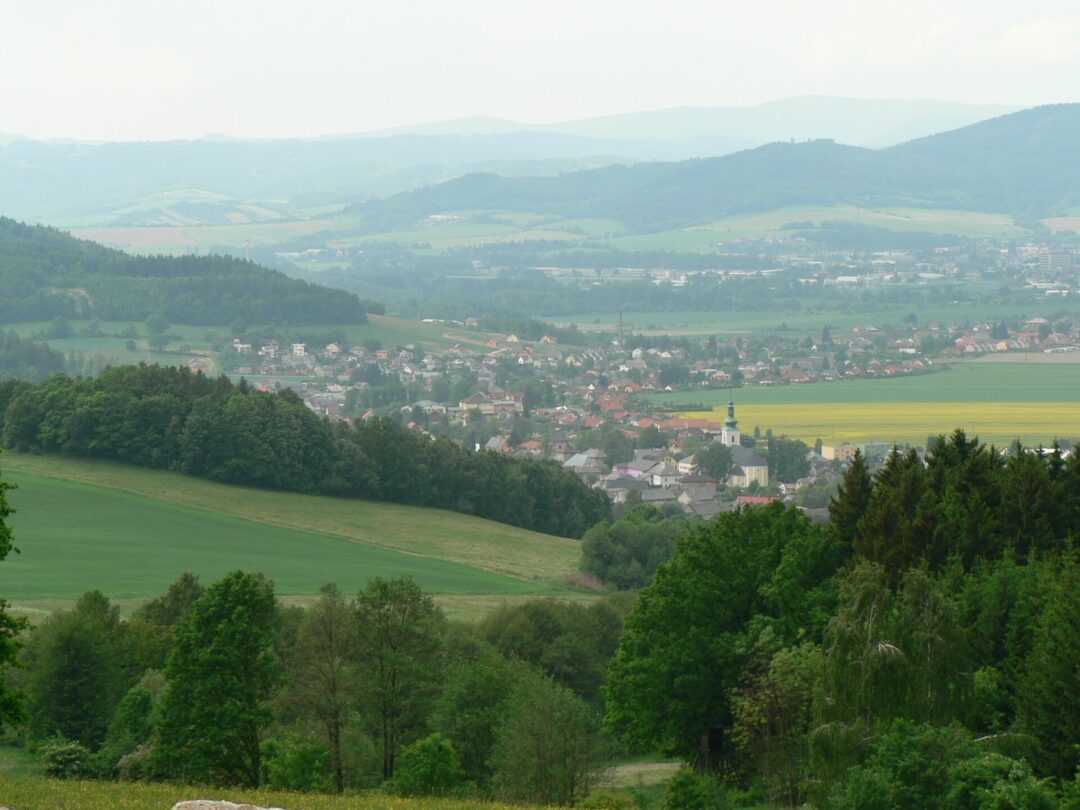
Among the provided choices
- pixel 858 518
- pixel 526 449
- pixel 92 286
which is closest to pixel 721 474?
pixel 526 449

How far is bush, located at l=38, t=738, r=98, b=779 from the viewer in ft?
91.6

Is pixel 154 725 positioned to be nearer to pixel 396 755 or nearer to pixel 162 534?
pixel 396 755

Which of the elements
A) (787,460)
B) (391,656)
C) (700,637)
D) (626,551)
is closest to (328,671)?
(391,656)

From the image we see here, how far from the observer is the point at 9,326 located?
170000 mm

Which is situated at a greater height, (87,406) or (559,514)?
(87,406)

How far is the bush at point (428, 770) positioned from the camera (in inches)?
1031

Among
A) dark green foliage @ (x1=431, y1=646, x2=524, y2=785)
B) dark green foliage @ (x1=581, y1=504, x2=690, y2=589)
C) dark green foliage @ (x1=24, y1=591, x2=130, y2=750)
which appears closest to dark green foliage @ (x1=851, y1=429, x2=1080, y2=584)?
dark green foliage @ (x1=431, y1=646, x2=524, y2=785)

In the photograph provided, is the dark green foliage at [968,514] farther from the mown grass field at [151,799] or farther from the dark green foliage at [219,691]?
the mown grass field at [151,799]

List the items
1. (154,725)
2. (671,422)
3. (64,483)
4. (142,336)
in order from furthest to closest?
(142,336)
(671,422)
(64,483)
(154,725)

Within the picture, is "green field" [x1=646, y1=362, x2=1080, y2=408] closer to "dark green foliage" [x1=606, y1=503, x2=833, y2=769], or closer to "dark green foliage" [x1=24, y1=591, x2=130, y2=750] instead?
"dark green foliage" [x1=606, y1=503, x2=833, y2=769]

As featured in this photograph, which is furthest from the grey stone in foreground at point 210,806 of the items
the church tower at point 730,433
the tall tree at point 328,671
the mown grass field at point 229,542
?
the church tower at point 730,433

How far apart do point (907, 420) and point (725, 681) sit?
9154 cm

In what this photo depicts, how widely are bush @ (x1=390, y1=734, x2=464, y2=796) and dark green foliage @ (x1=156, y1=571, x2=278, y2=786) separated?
2.32 meters

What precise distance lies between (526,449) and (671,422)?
49.8ft
